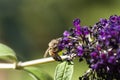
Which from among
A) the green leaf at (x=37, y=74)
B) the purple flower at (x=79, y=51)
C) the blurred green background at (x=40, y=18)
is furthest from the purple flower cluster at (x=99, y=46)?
the blurred green background at (x=40, y=18)

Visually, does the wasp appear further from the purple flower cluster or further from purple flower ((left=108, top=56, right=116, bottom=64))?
purple flower ((left=108, top=56, right=116, bottom=64))

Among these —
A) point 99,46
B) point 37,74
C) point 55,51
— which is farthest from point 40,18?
point 99,46

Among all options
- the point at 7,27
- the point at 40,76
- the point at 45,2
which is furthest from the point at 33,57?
the point at 40,76

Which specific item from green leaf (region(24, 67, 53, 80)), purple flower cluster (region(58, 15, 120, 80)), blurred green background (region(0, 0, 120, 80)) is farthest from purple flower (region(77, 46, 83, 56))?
blurred green background (region(0, 0, 120, 80))

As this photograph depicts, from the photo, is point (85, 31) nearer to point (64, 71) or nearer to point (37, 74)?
point (64, 71)

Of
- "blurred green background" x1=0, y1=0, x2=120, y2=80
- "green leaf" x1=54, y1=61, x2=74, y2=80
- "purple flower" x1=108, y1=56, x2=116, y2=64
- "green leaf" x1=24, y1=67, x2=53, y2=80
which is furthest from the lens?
"blurred green background" x1=0, y1=0, x2=120, y2=80

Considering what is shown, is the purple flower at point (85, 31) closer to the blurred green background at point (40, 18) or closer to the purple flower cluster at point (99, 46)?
the purple flower cluster at point (99, 46)
